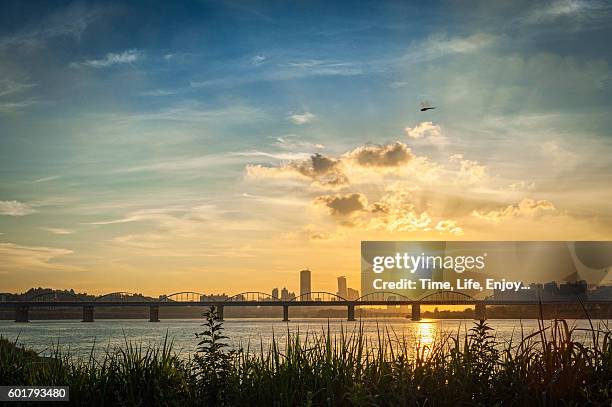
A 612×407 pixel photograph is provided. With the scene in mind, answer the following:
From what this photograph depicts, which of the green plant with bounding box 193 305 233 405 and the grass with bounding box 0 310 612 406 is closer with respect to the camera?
the grass with bounding box 0 310 612 406

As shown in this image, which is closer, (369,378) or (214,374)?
(369,378)

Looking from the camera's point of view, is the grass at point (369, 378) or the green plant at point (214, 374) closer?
the grass at point (369, 378)

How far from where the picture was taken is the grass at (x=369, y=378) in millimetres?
11320

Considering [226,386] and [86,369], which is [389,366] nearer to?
[226,386]

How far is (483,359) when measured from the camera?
1229cm

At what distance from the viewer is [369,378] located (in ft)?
39.6

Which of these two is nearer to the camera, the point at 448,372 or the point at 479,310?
the point at 448,372

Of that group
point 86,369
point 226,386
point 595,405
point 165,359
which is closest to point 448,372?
point 595,405

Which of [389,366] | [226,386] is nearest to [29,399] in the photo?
[226,386]

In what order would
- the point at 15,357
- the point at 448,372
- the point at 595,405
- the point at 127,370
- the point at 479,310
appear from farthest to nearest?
the point at 479,310 < the point at 15,357 < the point at 127,370 < the point at 448,372 < the point at 595,405

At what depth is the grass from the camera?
11320 millimetres

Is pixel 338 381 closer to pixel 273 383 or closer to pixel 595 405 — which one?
pixel 273 383

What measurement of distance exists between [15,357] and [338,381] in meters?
7.91

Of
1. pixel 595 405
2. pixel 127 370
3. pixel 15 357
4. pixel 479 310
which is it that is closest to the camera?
pixel 595 405
